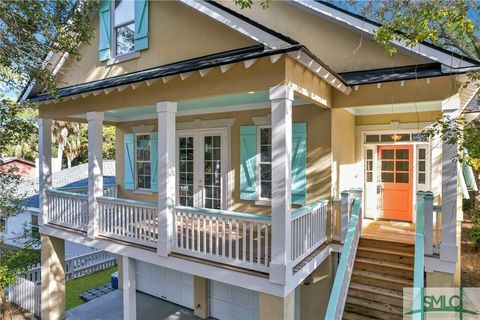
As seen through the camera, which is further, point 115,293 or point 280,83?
point 115,293

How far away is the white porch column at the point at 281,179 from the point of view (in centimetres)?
429

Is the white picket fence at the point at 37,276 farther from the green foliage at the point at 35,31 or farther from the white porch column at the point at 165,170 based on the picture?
the green foliage at the point at 35,31

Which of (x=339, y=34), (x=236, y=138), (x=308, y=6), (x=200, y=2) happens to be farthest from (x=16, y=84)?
(x=339, y=34)

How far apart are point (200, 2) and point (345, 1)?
4.13 metres

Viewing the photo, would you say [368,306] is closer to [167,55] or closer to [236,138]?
[236,138]

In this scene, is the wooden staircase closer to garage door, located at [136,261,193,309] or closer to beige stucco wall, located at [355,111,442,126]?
beige stucco wall, located at [355,111,442,126]

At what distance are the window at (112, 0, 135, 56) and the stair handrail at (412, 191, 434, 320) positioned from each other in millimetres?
6962

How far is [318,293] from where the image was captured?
637 centimetres

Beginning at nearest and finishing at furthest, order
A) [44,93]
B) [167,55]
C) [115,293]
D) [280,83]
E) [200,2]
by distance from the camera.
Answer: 1. [280,83]
2. [200,2]
3. [167,55]
4. [44,93]
5. [115,293]

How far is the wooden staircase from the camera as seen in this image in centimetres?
507

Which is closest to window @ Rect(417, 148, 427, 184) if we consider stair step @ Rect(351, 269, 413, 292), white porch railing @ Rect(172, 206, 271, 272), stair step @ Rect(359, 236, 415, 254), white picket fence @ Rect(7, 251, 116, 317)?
stair step @ Rect(359, 236, 415, 254)

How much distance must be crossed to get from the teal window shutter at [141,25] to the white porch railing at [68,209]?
3.82 metres

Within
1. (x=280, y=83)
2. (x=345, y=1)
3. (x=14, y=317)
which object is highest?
(x=345, y=1)

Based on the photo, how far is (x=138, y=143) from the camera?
9.54 metres
